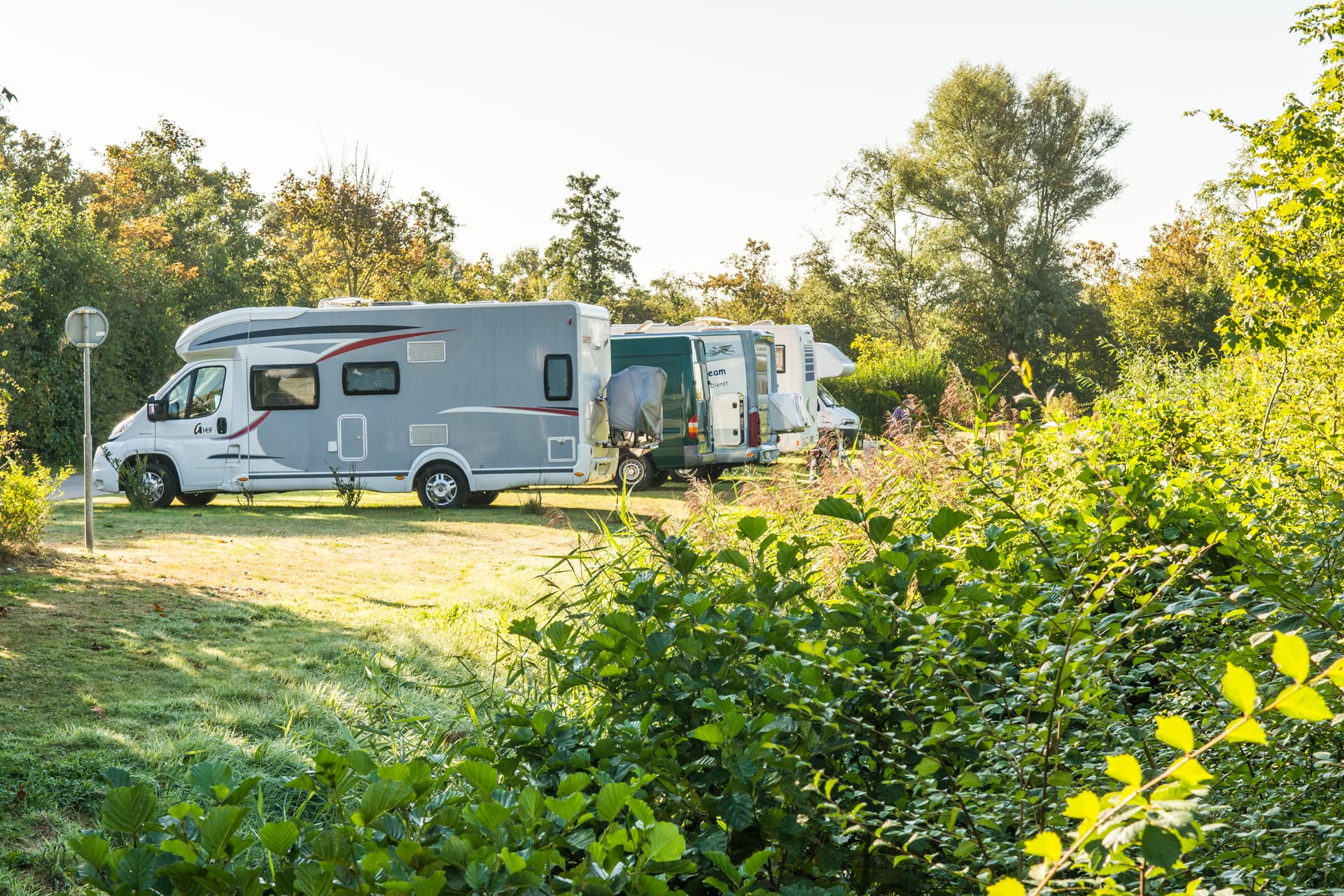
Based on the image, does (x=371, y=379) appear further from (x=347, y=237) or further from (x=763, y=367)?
(x=347, y=237)

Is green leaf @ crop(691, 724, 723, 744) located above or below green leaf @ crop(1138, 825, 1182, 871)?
below

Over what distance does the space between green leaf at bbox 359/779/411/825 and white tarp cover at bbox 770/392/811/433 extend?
768 inches

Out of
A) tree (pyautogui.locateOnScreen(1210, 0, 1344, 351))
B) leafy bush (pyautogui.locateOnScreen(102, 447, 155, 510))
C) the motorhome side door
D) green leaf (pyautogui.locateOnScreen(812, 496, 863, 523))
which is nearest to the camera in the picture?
green leaf (pyautogui.locateOnScreen(812, 496, 863, 523))

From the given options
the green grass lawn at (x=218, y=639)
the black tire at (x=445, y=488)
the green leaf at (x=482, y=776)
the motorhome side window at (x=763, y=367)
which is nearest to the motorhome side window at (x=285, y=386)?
the black tire at (x=445, y=488)

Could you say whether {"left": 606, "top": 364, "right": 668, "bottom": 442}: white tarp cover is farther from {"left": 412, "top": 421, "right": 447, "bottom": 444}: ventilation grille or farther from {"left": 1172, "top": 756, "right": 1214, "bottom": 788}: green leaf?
{"left": 1172, "top": 756, "right": 1214, "bottom": 788}: green leaf

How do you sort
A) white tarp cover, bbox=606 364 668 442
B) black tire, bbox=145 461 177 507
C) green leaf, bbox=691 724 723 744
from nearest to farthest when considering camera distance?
green leaf, bbox=691 724 723 744 → black tire, bbox=145 461 177 507 → white tarp cover, bbox=606 364 668 442

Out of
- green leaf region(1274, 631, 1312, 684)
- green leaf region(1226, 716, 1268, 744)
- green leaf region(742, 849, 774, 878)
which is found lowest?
green leaf region(742, 849, 774, 878)

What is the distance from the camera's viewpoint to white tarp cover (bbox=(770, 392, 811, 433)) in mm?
21203

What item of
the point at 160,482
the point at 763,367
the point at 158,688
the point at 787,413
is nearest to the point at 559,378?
the point at 763,367

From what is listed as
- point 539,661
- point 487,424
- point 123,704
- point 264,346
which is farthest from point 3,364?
point 539,661

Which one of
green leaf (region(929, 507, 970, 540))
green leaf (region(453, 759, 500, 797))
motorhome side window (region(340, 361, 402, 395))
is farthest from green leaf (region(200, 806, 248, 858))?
motorhome side window (region(340, 361, 402, 395))

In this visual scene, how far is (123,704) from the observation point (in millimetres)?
5430

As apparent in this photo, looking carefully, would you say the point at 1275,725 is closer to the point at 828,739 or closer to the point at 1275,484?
the point at 828,739

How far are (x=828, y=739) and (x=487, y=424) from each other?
14.1 m
